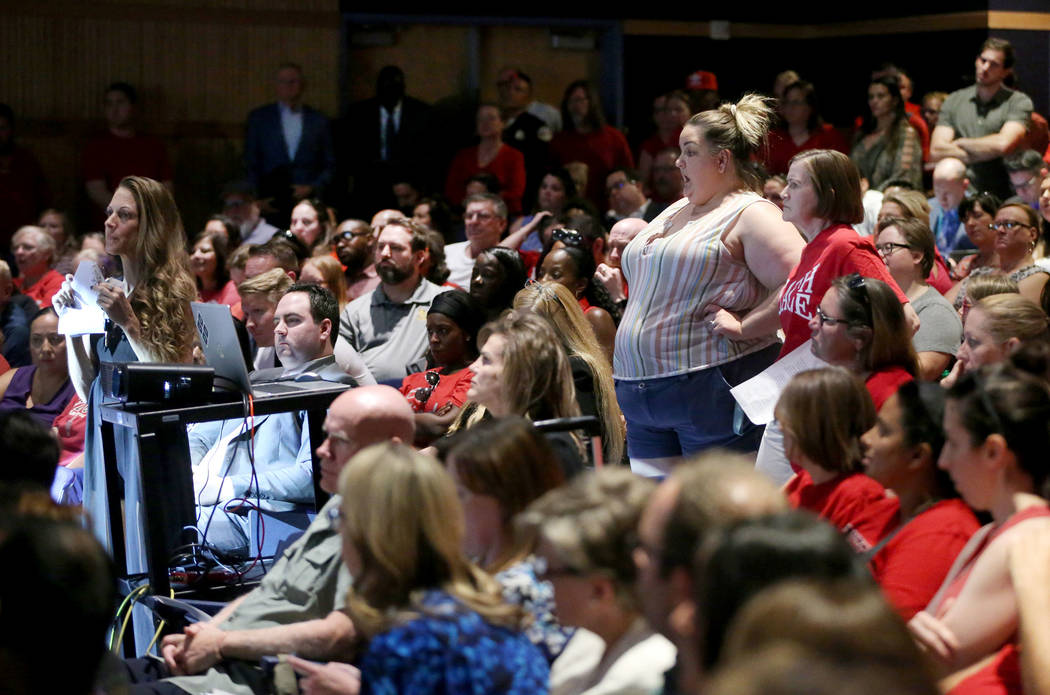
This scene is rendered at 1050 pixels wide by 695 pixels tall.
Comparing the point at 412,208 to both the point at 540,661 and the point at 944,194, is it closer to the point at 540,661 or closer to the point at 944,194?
the point at 944,194

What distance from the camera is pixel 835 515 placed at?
243 centimetres

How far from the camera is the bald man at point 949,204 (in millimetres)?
6051

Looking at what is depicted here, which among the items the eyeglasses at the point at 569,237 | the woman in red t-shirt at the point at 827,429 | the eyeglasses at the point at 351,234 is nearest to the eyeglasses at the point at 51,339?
the eyeglasses at the point at 351,234

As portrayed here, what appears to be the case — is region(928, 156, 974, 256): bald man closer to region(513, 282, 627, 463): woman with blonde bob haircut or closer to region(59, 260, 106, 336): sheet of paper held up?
region(513, 282, 627, 463): woman with blonde bob haircut

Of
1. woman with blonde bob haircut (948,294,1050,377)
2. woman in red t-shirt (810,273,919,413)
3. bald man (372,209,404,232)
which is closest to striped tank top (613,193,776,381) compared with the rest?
woman in red t-shirt (810,273,919,413)

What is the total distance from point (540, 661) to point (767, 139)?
1931 millimetres

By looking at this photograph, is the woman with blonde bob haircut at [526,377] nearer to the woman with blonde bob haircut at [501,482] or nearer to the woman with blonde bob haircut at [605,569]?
the woman with blonde bob haircut at [501,482]

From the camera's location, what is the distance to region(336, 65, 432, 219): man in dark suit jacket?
8.03m

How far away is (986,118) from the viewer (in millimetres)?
6641

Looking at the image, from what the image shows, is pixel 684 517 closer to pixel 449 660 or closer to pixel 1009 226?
pixel 449 660

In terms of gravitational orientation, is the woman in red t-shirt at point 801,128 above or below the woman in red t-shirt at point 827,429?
above

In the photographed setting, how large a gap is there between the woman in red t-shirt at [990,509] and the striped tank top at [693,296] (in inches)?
47.0

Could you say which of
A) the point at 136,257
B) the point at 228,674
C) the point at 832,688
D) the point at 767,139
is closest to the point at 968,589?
the point at 832,688

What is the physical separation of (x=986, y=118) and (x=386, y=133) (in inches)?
137
